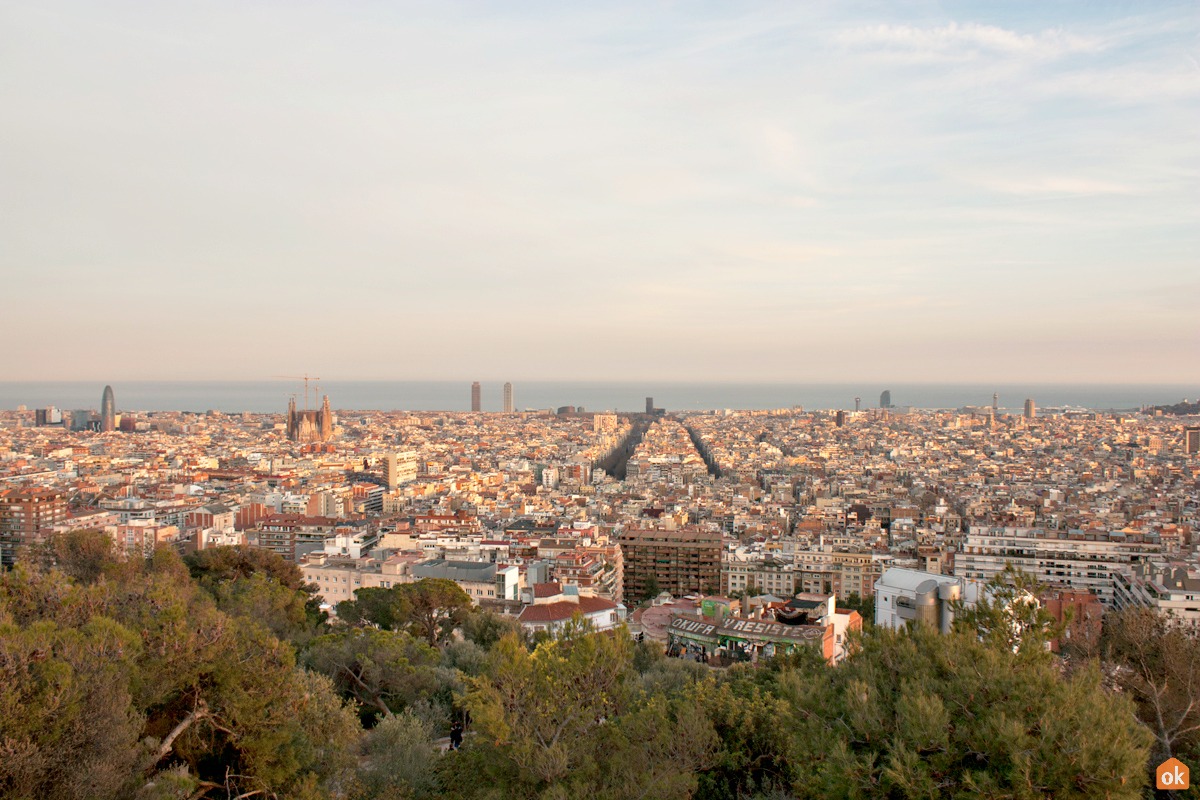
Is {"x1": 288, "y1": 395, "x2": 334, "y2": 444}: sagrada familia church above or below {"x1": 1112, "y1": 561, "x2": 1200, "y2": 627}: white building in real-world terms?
above

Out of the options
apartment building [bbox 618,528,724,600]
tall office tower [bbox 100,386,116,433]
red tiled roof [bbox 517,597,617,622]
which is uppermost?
tall office tower [bbox 100,386,116,433]

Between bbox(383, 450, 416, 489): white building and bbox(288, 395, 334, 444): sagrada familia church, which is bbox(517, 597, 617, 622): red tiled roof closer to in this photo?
bbox(383, 450, 416, 489): white building

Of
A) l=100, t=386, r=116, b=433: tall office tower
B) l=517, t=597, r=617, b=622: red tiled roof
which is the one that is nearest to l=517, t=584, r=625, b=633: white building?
l=517, t=597, r=617, b=622: red tiled roof

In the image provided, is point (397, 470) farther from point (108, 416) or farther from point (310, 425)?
point (108, 416)

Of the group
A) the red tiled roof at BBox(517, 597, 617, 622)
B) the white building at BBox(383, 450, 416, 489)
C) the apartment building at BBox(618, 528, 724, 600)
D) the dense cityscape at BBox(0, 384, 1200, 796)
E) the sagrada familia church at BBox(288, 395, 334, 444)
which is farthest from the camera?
the sagrada familia church at BBox(288, 395, 334, 444)

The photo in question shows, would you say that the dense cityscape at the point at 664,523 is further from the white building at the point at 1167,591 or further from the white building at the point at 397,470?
the white building at the point at 397,470

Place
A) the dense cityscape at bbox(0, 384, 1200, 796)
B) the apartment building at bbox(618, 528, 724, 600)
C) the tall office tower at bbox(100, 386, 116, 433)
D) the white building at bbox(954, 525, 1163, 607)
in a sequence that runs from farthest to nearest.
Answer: the tall office tower at bbox(100, 386, 116, 433) < the apartment building at bbox(618, 528, 724, 600) < the white building at bbox(954, 525, 1163, 607) < the dense cityscape at bbox(0, 384, 1200, 796)

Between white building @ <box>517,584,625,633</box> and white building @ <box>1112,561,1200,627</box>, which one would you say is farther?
white building @ <box>1112,561,1200,627</box>

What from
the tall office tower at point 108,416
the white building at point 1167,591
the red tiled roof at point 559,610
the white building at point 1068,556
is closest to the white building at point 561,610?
the red tiled roof at point 559,610

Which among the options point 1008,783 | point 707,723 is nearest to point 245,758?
point 707,723

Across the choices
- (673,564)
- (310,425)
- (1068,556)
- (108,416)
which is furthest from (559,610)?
(108,416)

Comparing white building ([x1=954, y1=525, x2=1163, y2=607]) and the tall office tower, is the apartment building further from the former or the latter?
the tall office tower

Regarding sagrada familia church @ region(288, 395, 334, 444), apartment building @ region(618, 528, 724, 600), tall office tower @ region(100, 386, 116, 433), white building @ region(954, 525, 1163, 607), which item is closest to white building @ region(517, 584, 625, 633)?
apartment building @ region(618, 528, 724, 600)
